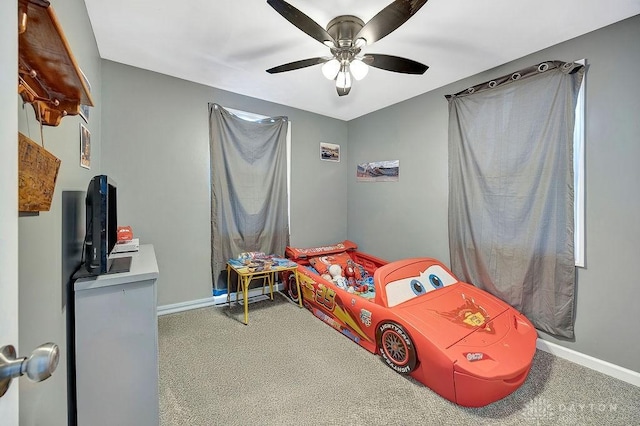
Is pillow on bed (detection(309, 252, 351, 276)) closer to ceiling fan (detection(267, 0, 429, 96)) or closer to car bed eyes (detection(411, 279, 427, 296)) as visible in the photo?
car bed eyes (detection(411, 279, 427, 296))

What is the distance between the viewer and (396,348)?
2.02 metres

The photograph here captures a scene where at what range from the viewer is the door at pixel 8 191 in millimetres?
473

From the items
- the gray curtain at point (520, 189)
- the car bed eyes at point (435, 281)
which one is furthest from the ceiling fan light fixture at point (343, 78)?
the car bed eyes at point (435, 281)

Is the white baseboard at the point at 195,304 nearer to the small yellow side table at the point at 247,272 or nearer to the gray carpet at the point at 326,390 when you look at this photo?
the small yellow side table at the point at 247,272

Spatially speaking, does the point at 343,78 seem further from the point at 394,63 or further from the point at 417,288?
the point at 417,288

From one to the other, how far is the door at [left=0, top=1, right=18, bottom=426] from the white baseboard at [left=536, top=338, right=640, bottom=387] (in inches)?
127

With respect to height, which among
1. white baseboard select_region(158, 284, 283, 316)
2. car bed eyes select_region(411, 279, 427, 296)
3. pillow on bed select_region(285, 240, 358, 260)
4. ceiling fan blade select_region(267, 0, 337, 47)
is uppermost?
ceiling fan blade select_region(267, 0, 337, 47)

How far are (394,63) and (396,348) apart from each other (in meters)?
2.14

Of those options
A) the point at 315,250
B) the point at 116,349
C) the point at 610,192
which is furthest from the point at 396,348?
the point at 610,192

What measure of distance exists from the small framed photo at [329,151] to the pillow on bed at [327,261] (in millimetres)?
1503

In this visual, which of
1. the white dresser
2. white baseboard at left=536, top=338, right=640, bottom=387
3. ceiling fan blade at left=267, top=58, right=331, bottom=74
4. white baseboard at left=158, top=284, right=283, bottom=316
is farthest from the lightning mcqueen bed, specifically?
ceiling fan blade at left=267, top=58, right=331, bottom=74

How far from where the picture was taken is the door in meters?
0.47

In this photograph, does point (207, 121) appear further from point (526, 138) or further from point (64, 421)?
point (526, 138)

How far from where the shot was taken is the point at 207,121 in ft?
10.1
